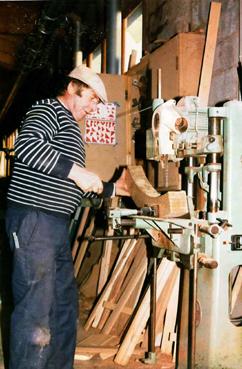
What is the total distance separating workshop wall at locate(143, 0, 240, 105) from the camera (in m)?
2.80

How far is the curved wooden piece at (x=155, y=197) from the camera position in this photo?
6.82 ft

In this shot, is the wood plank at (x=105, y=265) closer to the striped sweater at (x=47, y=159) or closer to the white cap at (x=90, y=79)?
the striped sweater at (x=47, y=159)

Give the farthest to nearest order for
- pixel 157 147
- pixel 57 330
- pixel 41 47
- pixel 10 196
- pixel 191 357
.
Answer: pixel 41 47
pixel 57 330
pixel 10 196
pixel 157 147
pixel 191 357

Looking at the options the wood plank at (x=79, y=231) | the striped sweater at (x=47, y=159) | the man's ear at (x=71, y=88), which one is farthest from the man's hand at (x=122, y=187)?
the wood plank at (x=79, y=231)

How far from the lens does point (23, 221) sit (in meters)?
2.24

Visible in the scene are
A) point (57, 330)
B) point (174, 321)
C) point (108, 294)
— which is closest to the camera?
point (57, 330)

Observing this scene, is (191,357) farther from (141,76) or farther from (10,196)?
(141,76)

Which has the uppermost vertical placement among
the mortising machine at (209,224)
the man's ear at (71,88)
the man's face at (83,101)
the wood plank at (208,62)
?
the wood plank at (208,62)

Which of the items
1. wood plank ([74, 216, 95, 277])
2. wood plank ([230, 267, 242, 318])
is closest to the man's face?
wood plank ([230, 267, 242, 318])

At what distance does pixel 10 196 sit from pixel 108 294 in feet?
5.31

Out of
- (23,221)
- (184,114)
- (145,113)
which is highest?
(145,113)

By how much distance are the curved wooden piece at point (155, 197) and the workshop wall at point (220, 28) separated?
0.91 meters

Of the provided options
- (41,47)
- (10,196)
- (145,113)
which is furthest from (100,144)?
(41,47)

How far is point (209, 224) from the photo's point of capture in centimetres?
196
